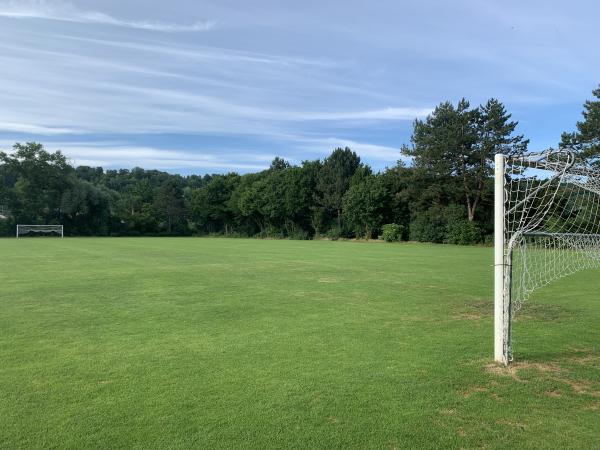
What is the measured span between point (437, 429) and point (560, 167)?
3857mm

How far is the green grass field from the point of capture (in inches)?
169

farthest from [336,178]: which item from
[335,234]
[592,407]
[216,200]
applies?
[592,407]

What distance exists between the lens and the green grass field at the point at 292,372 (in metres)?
4.29

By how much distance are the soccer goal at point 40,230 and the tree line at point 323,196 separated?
2.06m

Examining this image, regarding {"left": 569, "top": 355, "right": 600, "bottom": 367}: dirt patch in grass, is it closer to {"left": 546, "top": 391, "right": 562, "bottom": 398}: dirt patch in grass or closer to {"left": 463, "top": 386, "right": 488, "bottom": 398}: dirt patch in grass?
{"left": 546, "top": 391, "right": 562, "bottom": 398}: dirt patch in grass

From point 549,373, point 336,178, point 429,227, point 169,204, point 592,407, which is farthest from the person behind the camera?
point 169,204

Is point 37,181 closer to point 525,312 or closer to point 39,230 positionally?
point 39,230

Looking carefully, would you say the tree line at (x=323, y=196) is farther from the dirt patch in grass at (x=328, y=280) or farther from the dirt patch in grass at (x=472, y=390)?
the dirt patch in grass at (x=472, y=390)

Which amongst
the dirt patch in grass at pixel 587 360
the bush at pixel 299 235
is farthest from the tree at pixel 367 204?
the dirt patch in grass at pixel 587 360

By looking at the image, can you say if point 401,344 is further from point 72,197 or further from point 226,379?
point 72,197

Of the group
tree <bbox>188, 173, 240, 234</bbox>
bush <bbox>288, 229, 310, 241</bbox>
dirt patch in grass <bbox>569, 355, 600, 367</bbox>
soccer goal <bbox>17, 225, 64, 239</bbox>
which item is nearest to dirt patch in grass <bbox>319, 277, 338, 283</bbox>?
dirt patch in grass <bbox>569, 355, 600, 367</bbox>

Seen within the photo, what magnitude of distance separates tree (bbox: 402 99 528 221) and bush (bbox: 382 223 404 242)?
24.8ft

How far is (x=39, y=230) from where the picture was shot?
207ft

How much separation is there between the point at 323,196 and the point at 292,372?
185 ft
